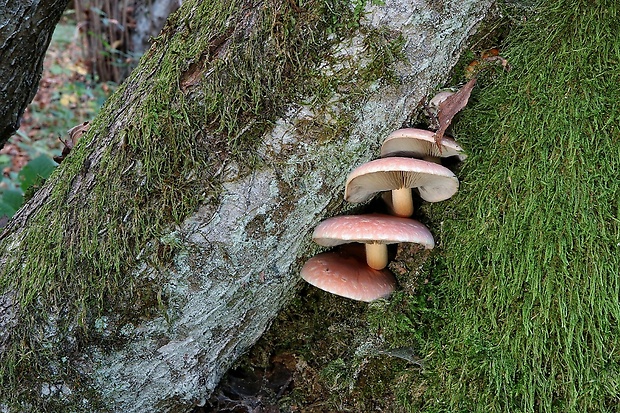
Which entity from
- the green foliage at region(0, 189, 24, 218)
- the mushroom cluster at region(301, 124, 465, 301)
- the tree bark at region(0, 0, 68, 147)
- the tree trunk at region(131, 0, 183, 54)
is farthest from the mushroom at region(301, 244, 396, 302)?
the tree trunk at region(131, 0, 183, 54)

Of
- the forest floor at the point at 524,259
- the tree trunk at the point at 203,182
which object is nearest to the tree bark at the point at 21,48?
the tree trunk at the point at 203,182

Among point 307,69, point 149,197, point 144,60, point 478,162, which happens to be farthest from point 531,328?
point 144,60

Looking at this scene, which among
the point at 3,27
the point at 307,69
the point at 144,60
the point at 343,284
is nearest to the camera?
the point at 307,69

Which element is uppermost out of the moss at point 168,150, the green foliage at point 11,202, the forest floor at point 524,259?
the moss at point 168,150

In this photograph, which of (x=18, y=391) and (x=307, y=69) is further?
(x=18, y=391)

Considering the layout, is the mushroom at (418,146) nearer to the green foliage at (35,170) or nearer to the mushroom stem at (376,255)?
the mushroom stem at (376,255)

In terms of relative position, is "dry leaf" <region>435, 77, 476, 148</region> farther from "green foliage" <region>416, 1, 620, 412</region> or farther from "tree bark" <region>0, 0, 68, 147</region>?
"tree bark" <region>0, 0, 68, 147</region>

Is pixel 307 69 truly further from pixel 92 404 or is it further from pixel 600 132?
pixel 92 404
